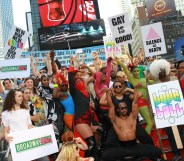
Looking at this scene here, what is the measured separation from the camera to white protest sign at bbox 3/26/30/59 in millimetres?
8922

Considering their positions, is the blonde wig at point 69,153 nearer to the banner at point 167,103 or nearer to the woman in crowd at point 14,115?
the woman in crowd at point 14,115

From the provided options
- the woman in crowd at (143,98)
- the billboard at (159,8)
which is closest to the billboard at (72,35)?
the woman in crowd at (143,98)

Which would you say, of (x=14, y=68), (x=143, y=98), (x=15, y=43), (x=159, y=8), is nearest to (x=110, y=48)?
(x=15, y=43)

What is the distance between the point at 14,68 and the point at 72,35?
23.9m

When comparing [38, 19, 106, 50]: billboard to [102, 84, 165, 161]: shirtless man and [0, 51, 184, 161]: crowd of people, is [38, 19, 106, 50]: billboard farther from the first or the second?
[102, 84, 165, 161]: shirtless man

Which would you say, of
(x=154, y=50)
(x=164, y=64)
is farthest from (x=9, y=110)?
(x=154, y=50)

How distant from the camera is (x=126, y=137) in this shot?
4.94 meters

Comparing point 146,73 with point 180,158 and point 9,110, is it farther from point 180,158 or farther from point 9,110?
point 9,110

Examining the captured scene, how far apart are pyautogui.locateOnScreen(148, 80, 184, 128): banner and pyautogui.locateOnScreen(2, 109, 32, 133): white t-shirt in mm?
2140

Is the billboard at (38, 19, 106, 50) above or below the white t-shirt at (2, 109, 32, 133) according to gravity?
above

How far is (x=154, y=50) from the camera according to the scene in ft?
28.7

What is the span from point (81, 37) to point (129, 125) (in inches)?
1044

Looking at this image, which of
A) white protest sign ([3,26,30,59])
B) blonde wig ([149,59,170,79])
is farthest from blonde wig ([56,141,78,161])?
white protest sign ([3,26,30,59])

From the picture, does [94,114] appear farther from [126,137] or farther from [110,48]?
[110,48]
